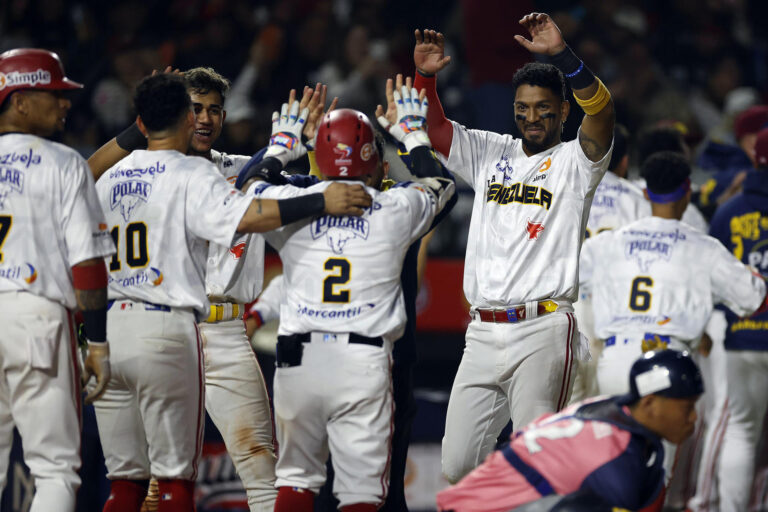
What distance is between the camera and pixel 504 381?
592 centimetres

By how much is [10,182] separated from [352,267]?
1.58 metres

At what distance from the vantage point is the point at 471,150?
6336 millimetres

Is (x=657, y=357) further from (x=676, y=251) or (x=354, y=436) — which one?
(x=676, y=251)

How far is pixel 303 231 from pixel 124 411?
1.23 m

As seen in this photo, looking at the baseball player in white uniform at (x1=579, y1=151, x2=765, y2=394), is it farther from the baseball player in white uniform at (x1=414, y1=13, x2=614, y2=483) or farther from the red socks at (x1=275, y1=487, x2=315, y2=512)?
the red socks at (x1=275, y1=487, x2=315, y2=512)

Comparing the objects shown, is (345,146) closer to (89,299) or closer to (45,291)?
(89,299)

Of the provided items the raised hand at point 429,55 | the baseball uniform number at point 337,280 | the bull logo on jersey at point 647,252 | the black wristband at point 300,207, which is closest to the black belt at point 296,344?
the baseball uniform number at point 337,280

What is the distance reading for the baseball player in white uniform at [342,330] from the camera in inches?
203

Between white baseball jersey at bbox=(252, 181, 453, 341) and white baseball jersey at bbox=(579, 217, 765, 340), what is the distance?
220cm

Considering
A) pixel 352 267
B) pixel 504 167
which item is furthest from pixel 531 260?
pixel 352 267

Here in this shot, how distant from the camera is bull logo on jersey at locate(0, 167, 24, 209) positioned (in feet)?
16.6

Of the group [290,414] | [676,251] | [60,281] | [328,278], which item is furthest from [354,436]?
[676,251]

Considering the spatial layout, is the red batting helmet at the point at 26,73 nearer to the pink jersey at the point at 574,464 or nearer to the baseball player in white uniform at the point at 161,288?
the baseball player in white uniform at the point at 161,288

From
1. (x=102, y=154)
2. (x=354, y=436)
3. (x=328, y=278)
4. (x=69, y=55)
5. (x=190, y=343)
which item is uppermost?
(x=69, y=55)
